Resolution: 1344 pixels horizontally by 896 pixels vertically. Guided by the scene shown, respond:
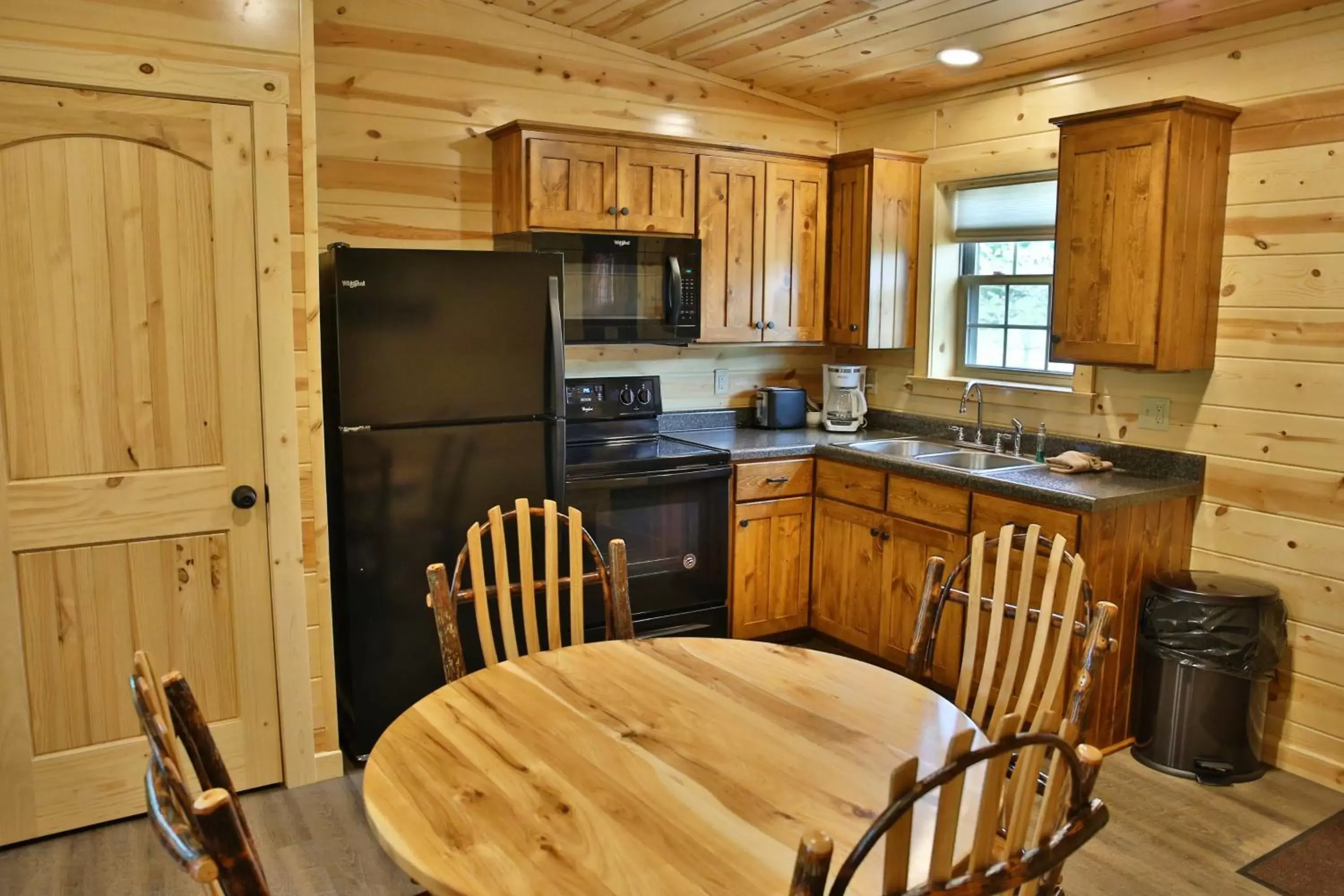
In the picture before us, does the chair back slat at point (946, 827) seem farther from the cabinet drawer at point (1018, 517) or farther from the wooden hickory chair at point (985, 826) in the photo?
the cabinet drawer at point (1018, 517)

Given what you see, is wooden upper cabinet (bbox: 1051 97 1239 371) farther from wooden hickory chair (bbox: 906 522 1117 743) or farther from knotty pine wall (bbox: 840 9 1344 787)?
wooden hickory chair (bbox: 906 522 1117 743)

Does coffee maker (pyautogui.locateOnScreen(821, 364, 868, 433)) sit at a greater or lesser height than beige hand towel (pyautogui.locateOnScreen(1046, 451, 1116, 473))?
greater

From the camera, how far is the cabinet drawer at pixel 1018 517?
3166 mm

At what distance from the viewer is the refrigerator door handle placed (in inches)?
133

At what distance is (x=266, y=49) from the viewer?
2867mm

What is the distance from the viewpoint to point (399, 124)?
3752 mm

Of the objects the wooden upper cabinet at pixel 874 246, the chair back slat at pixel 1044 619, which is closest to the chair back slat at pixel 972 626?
the chair back slat at pixel 1044 619

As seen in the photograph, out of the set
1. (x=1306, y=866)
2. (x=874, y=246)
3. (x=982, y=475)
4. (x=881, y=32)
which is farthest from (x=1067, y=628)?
(x=874, y=246)

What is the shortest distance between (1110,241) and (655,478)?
1.73m

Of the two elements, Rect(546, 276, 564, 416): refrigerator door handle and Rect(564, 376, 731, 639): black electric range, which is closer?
Rect(546, 276, 564, 416): refrigerator door handle

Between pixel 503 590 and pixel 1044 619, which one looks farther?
pixel 503 590

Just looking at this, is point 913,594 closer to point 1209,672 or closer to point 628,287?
point 1209,672

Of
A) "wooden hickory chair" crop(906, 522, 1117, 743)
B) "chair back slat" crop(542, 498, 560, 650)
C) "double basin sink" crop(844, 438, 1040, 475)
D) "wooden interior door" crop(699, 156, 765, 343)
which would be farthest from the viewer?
"wooden interior door" crop(699, 156, 765, 343)

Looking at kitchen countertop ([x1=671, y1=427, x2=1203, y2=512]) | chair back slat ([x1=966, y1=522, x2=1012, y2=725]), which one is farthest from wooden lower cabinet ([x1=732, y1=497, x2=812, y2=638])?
chair back slat ([x1=966, y1=522, x2=1012, y2=725])
